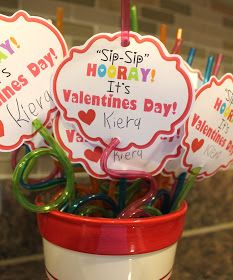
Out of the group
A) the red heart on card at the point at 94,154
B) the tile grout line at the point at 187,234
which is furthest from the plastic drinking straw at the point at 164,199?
the tile grout line at the point at 187,234

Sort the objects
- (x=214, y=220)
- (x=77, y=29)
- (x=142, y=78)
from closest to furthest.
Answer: (x=142, y=78) → (x=77, y=29) → (x=214, y=220)

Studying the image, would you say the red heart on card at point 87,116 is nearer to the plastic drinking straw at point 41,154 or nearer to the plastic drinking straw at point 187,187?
the plastic drinking straw at point 41,154

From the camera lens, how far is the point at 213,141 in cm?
45

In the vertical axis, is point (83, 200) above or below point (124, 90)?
below

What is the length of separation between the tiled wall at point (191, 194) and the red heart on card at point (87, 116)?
23 cm

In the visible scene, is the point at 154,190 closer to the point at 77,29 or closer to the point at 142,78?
the point at 142,78

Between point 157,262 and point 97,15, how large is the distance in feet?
1.46

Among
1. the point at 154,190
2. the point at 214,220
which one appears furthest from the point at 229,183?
the point at 154,190

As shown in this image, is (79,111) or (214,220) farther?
(214,220)

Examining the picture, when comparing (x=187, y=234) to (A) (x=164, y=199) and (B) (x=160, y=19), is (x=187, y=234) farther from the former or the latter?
(B) (x=160, y=19)

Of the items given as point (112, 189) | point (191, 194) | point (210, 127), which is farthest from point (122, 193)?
point (191, 194)

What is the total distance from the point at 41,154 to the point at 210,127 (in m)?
0.21

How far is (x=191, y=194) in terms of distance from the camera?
0.74 m

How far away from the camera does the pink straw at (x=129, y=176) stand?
1.29 ft
